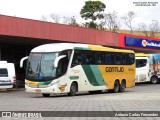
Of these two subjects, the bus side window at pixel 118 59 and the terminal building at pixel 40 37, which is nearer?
the bus side window at pixel 118 59

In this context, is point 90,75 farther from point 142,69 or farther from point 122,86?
point 142,69

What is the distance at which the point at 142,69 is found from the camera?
44.5 metres

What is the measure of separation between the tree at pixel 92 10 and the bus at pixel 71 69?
186 ft

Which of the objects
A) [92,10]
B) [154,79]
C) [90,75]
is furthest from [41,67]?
[92,10]

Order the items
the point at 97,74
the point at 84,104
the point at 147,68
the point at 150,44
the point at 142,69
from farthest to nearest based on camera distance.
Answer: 1. the point at 150,44
2. the point at 147,68
3. the point at 142,69
4. the point at 97,74
5. the point at 84,104

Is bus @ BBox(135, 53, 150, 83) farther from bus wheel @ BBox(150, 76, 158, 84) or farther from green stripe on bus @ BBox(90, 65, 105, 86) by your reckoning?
green stripe on bus @ BBox(90, 65, 105, 86)

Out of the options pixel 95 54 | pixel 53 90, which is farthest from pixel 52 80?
pixel 95 54

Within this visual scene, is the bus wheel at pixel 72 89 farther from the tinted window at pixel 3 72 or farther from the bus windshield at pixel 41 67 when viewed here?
the tinted window at pixel 3 72

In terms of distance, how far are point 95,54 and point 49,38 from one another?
28.6 ft

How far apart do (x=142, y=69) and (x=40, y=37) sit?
45.0 ft

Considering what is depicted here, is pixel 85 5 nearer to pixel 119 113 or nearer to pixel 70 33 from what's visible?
pixel 70 33

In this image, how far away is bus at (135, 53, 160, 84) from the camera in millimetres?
44344

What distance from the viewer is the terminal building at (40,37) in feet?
109

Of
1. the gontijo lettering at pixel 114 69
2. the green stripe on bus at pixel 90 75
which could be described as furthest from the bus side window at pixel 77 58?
the gontijo lettering at pixel 114 69
